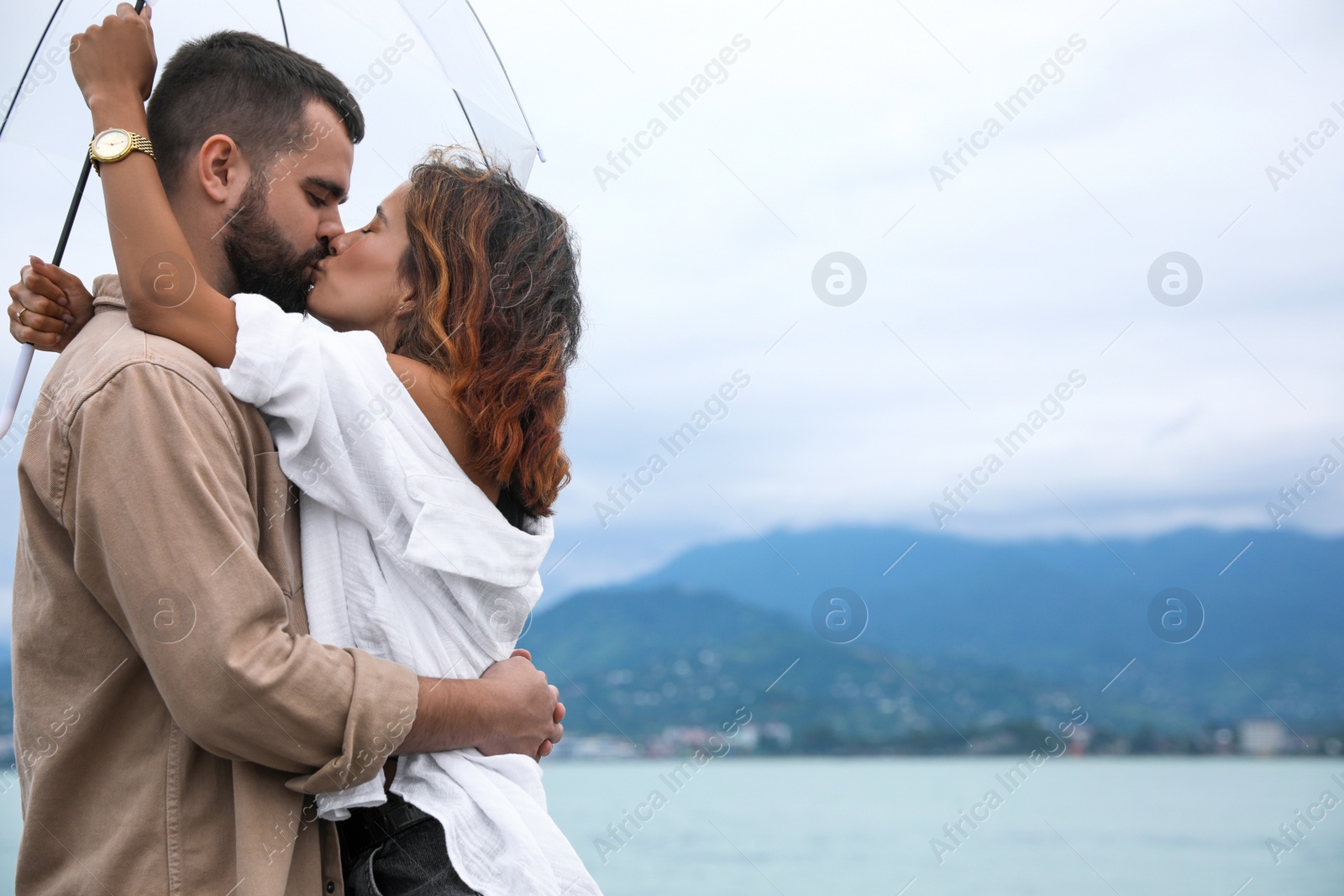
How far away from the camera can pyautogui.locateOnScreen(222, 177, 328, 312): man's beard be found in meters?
1.77

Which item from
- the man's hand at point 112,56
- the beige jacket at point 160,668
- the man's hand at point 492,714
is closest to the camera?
the beige jacket at point 160,668

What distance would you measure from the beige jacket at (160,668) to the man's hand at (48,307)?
266mm

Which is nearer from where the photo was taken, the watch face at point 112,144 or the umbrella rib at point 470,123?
the watch face at point 112,144

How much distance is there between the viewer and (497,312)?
173 centimetres

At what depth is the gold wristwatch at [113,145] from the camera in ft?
5.04

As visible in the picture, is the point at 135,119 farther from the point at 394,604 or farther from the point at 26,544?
the point at 394,604

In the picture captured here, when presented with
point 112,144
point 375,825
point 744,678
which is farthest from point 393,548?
point 744,678

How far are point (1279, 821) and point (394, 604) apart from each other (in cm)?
4560

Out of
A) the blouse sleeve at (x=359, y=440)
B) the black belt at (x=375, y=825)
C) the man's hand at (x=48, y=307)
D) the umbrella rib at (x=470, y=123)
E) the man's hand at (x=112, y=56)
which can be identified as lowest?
the black belt at (x=375, y=825)

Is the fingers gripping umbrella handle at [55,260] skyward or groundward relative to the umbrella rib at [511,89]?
groundward

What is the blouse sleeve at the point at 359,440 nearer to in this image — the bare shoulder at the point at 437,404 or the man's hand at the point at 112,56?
the bare shoulder at the point at 437,404

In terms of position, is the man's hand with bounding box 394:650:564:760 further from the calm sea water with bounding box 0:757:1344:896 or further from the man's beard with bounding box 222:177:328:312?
the calm sea water with bounding box 0:757:1344:896

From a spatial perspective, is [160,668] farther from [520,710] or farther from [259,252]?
[259,252]

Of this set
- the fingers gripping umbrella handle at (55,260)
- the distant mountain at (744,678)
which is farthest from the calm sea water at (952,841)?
the fingers gripping umbrella handle at (55,260)
